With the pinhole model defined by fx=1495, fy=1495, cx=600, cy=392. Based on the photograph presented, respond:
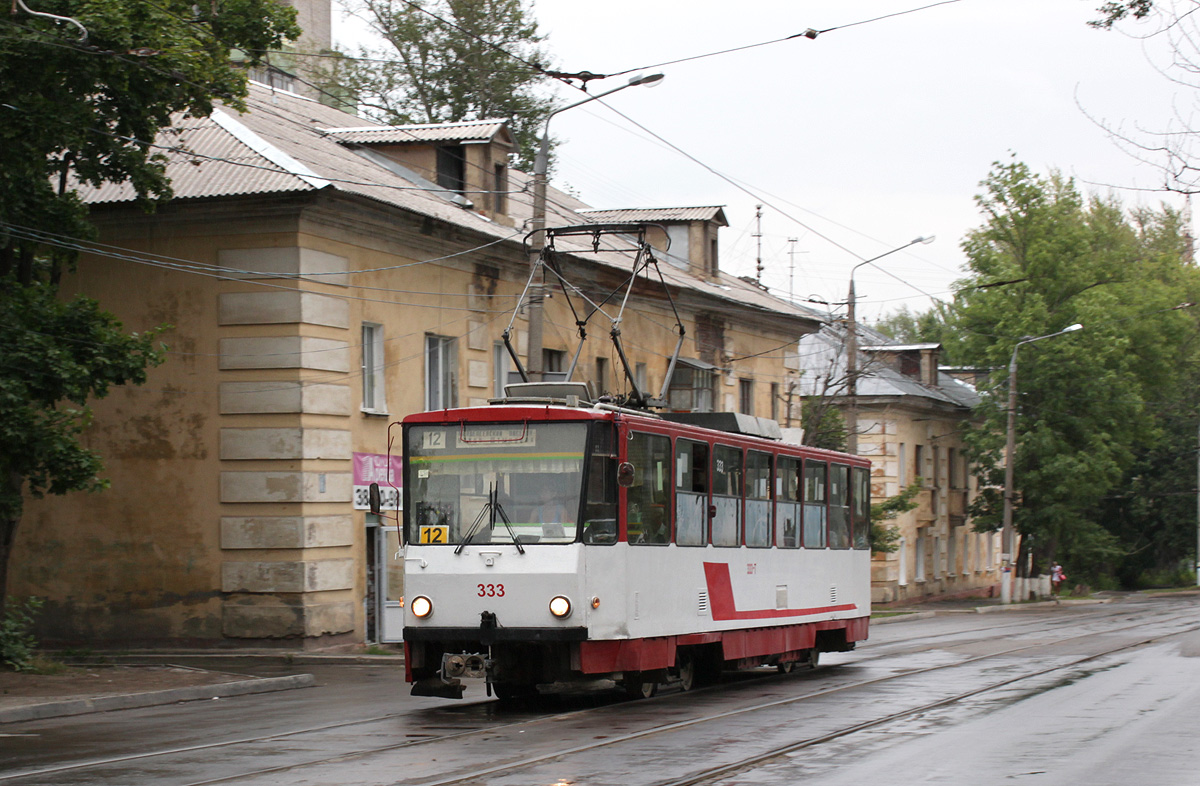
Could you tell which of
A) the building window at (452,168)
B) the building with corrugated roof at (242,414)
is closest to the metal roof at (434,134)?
the building window at (452,168)

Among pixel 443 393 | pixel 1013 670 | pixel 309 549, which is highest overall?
pixel 443 393

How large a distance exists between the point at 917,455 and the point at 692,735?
42.6 m

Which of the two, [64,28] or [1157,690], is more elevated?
[64,28]

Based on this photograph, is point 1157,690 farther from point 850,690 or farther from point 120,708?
point 120,708

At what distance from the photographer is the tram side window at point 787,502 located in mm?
18109

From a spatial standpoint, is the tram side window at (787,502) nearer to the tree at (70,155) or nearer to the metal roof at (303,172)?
the metal roof at (303,172)

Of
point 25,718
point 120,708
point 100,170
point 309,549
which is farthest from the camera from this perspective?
point 309,549

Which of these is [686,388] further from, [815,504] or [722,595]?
[722,595]

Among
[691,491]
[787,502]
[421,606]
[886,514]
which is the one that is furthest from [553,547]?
[886,514]

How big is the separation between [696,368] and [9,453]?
20.3 m

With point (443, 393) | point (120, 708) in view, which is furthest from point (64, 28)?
point (443, 393)

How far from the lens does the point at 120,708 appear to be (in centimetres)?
1550

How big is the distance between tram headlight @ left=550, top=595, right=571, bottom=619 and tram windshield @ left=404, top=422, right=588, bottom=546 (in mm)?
542

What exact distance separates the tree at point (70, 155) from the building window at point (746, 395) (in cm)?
2184
